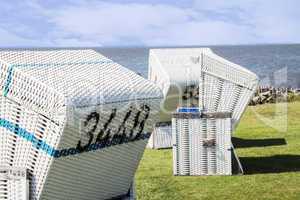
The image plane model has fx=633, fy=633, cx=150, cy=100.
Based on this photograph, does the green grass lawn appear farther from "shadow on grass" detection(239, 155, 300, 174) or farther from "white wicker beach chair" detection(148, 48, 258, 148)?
"white wicker beach chair" detection(148, 48, 258, 148)

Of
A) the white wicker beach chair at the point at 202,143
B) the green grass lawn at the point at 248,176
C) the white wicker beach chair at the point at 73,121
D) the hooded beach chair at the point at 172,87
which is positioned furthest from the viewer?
the hooded beach chair at the point at 172,87

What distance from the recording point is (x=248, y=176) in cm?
1239

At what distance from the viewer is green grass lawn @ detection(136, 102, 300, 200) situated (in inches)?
432

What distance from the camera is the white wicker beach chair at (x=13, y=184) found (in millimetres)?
7008

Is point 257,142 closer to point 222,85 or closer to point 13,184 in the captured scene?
point 222,85

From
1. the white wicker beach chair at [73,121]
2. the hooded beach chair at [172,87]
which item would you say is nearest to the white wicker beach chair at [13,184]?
the white wicker beach chair at [73,121]

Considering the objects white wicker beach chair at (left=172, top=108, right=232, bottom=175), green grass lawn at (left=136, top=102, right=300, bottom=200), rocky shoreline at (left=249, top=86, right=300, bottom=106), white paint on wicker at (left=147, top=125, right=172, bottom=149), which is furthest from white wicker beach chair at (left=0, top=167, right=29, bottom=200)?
rocky shoreline at (left=249, top=86, right=300, bottom=106)

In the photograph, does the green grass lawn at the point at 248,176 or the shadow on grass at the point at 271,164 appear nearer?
the green grass lawn at the point at 248,176

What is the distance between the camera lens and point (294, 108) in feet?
78.1

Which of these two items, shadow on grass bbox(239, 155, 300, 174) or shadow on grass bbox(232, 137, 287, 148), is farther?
shadow on grass bbox(232, 137, 287, 148)

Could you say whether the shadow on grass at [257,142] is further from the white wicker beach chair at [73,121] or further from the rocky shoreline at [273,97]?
the rocky shoreline at [273,97]

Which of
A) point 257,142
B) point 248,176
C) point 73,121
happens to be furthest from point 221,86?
point 73,121

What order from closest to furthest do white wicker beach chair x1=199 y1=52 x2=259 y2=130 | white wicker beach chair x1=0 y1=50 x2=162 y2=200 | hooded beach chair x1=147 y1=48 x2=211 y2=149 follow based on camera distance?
white wicker beach chair x1=0 y1=50 x2=162 y2=200 → white wicker beach chair x1=199 y1=52 x2=259 y2=130 → hooded beach chair x1=147 y1=48 x2=211 y2=149

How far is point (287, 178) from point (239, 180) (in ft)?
3.09
